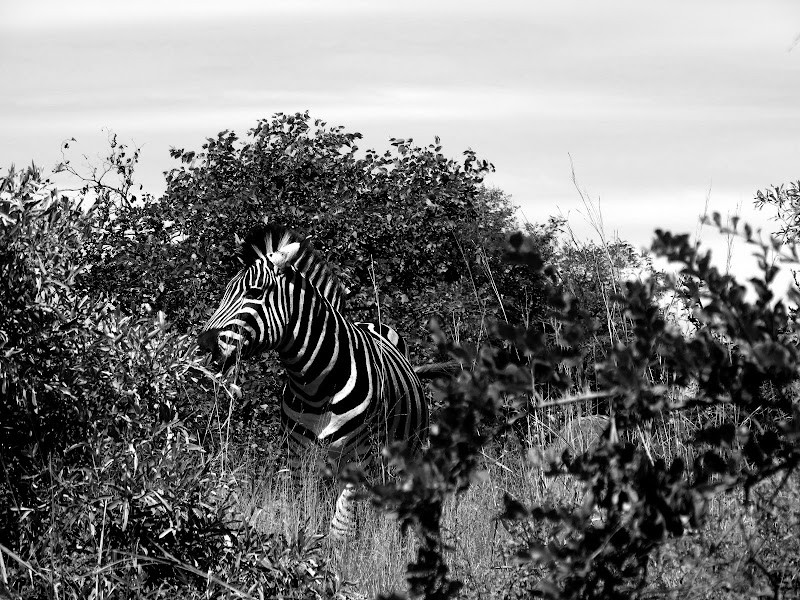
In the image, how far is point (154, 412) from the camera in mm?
3832

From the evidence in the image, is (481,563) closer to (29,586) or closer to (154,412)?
(154,412)

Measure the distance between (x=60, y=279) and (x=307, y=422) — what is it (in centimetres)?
366

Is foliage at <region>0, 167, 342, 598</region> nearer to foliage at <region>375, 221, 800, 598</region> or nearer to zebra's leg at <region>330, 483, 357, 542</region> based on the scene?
foliage at <region>375, 221, 800, 598</region>

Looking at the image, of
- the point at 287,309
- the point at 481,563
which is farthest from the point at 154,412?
the point at 287,309

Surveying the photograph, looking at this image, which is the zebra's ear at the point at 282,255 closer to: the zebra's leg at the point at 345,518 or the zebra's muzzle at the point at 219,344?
the zebra's muzzle at the point at 219,344

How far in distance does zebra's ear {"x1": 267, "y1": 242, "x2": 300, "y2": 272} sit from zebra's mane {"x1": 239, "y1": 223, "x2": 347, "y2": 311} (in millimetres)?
98

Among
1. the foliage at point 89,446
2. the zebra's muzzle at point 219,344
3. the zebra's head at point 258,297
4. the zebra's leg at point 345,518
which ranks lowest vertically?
the zebra's leg at point 345,518

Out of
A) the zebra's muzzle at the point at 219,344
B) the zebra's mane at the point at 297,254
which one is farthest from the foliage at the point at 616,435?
the zebra's mane at the point at 297,254

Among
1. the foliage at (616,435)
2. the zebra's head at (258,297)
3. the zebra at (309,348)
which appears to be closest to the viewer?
the foliage at (616,435)

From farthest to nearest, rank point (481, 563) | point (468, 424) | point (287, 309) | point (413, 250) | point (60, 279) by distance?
point (413, 250) < point (287, 309) < point (481, 563) < point (60, 279) < point (468, 424)

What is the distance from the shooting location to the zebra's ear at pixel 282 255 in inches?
276

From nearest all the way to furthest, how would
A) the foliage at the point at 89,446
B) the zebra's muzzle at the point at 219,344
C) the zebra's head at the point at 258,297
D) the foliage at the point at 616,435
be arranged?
the foliage at the point at 616,435 → the foliage at the point at 89,446 → the zebra's muzzle at the point at 219,344 → the zebra's head at the point at 258,297

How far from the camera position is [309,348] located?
7.25 meters

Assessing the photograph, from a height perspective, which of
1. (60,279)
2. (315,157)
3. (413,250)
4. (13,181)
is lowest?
(60,279)
